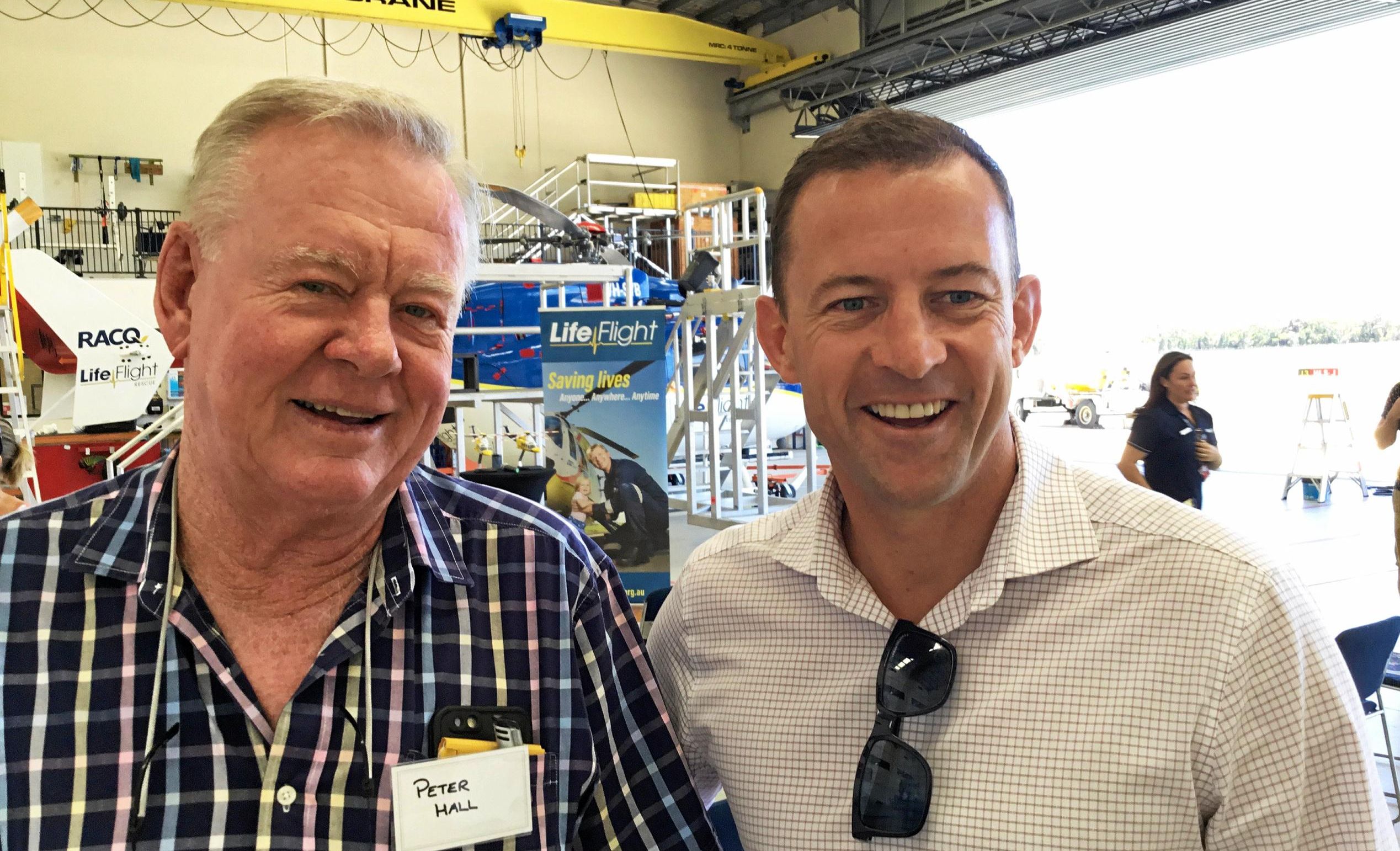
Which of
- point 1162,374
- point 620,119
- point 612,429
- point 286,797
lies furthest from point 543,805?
point 620,119

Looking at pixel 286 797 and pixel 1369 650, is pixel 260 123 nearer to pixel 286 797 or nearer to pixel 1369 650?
pixel 286 797

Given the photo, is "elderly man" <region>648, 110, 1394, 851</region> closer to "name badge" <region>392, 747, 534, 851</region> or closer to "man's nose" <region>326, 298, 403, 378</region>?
"name badge" <region>392, 747, 534, 851</region>

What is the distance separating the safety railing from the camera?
46.0 feet

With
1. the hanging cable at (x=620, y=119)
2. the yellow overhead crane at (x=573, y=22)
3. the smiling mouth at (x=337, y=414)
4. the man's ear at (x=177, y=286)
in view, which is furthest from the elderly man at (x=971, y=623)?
the hanging cable at (x=620, y=119)

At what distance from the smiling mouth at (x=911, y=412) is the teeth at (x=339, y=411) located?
26.8 inches

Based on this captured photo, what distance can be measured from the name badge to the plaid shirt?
0.12 ft

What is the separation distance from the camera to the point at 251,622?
1.26 metres

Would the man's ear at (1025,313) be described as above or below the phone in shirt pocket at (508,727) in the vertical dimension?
above

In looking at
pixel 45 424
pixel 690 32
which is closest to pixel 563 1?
pixel 690 32

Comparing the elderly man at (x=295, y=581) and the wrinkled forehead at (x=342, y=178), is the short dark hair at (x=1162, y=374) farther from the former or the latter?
the wrinkled forehead at (x=342, y=178)

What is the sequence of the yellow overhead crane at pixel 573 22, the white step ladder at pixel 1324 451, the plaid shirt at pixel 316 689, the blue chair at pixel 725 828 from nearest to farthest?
the plaid shirt at pixel 316 689 → the blue chair at pixel 725 828 → the white step ladder at pixel 1324 451 → the yellow overhead crane at pixel 573 22

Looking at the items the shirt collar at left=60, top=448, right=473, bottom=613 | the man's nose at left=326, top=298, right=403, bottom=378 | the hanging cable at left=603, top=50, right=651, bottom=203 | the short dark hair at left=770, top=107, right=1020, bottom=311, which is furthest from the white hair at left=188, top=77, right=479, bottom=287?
the hanging cable at left=603, top=50, right=651, bottom=203

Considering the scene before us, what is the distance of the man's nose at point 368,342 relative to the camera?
1157 millimetres

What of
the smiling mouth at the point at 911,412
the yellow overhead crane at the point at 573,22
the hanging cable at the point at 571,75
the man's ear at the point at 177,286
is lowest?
the smiling mouth at the point at 911,412
